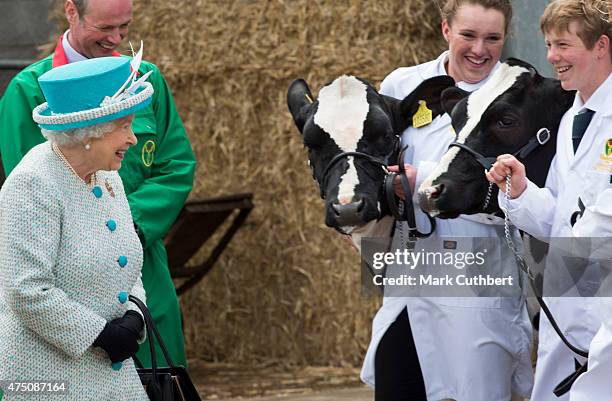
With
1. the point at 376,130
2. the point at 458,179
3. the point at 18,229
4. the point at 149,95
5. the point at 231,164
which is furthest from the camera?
the point at 231,164

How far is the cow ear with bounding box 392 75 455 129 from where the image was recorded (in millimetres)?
4172

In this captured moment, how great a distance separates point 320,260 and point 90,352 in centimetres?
431

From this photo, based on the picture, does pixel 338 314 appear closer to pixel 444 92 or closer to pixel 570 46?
pixel 444 92

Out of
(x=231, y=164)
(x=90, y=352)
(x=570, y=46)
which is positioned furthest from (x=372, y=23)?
(x=90, y=352)

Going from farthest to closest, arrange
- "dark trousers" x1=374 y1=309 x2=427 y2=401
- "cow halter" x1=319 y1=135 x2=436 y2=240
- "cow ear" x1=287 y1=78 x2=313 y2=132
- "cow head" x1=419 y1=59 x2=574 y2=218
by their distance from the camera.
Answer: "cow ear" x1=287 y1=78 x2=313 y2=132 → "dark trousers" x1=374 y1=309 x2=427 y2=401 → "cow halter" x1=319 y1=135 x2=436 y2=240 → "cow head" x1=419 y1=59 x2=574 y2=218

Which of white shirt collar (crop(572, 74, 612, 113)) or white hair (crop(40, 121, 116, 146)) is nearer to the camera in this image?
white hair (crop(40, 121, 116, 146))

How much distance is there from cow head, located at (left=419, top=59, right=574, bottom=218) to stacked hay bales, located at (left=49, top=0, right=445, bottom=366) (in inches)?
125

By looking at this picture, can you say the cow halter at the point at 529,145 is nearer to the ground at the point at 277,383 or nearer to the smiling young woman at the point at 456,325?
the smiling young woman at the point at 456,325

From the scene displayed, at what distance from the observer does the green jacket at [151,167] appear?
14.5 ft

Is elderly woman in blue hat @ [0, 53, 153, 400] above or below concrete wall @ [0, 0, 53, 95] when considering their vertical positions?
above

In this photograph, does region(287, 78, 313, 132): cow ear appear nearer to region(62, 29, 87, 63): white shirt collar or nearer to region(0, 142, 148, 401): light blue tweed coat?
region(62, 29, 87, 63): white shirt collar

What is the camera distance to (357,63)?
23.4 feet

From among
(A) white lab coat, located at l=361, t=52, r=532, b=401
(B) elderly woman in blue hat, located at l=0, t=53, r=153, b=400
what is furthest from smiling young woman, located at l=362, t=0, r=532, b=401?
(B) elderly woman in blue hat, located at l=0, t=53, r=153, b=400

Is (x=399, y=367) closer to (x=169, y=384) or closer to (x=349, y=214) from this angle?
(x=349, y=214)
